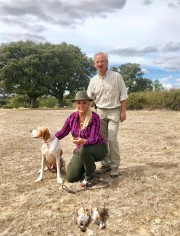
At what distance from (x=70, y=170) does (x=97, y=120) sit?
1064 millimetres

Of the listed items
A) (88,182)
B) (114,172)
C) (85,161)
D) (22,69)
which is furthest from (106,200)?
(22,69)

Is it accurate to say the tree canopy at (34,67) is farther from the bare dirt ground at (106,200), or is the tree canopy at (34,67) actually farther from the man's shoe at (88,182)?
the man's shoe at (88,182)

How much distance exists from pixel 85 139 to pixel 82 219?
5.14 ft

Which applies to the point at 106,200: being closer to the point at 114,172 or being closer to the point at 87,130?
the point at 114,172

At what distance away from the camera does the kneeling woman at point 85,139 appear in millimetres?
5434

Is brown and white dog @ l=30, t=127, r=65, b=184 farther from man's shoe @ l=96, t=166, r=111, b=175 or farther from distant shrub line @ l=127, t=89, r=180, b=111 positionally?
distant shrub line @ l=127, t=89, r=180, b=111

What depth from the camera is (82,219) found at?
167 inches

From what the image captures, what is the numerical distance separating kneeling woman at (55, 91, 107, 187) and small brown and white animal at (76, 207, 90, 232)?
1.19m

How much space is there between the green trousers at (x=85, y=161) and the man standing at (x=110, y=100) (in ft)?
1.04

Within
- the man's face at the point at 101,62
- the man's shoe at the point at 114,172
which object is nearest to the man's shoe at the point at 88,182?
the man's shoe at the point at 114,172

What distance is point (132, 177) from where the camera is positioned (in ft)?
19.9

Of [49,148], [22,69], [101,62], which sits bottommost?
[49,148]

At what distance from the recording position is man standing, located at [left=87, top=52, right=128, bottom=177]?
5.85 meters

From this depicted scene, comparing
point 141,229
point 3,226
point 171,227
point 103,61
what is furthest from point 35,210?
point 103,61
